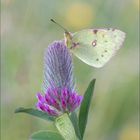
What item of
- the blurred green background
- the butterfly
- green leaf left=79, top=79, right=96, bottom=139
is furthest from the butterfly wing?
the blurred green background

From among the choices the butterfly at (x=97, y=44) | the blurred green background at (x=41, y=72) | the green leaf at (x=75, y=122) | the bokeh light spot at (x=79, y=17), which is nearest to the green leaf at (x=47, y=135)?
the green leaf at (x=75, y=122)

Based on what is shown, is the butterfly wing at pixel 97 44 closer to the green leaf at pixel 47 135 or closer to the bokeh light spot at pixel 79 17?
the green leaf at pixel 47 135

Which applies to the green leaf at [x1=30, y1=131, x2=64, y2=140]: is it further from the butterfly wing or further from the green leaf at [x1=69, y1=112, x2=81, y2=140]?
the butterfly wing

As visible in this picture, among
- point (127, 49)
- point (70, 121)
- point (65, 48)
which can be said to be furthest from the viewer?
point (127, 49)

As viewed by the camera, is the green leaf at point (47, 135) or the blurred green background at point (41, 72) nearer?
the green leaf at point (47, 135)

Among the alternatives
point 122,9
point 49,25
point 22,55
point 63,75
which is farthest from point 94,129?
point 63,75

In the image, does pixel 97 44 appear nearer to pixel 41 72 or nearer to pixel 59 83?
pixel 59 83

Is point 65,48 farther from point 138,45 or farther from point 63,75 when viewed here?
point 138,45
